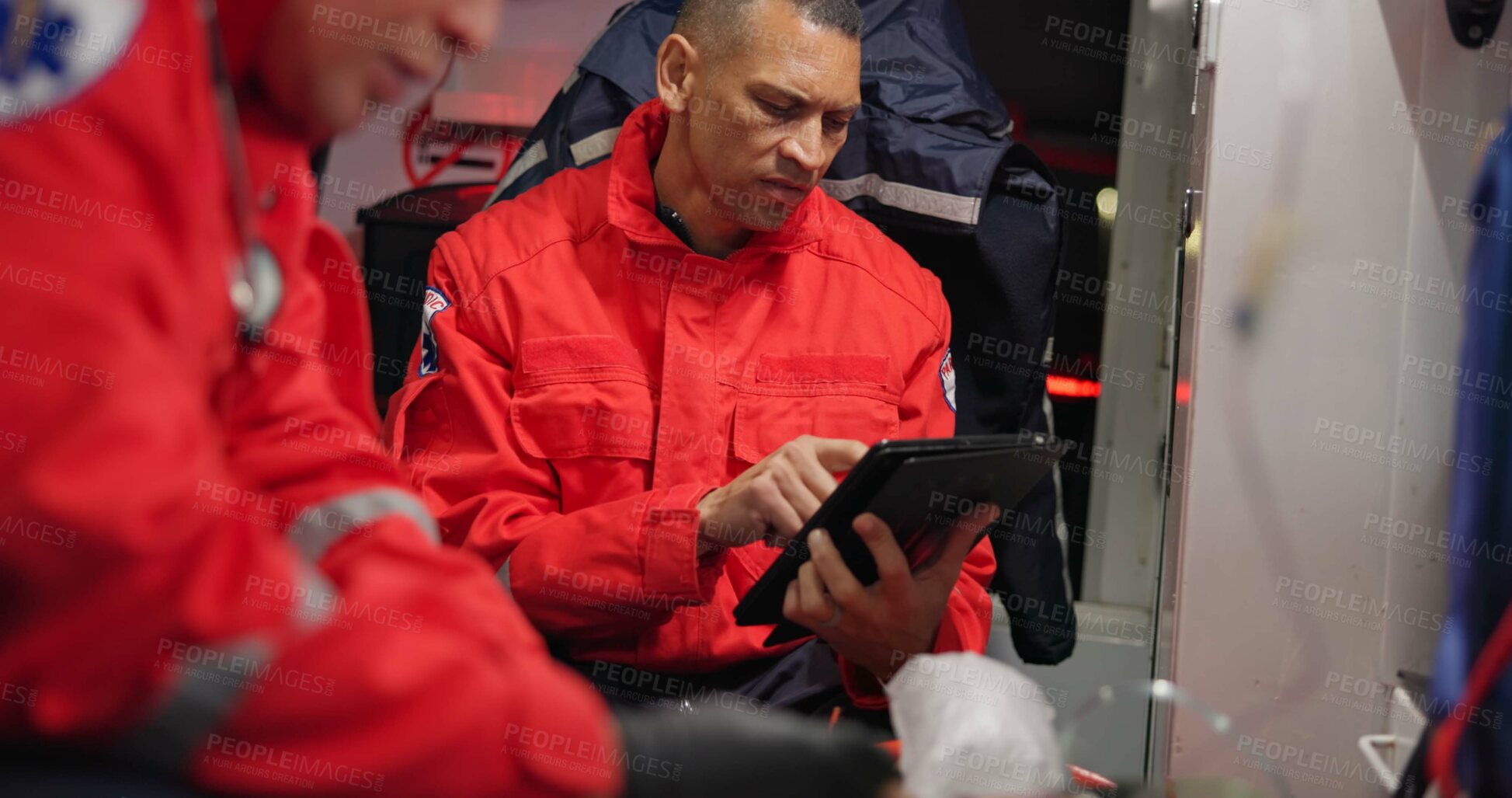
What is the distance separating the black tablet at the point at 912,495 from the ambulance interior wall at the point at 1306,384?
0.41 metres

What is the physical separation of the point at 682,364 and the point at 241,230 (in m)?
0.90

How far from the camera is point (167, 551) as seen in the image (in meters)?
0.51

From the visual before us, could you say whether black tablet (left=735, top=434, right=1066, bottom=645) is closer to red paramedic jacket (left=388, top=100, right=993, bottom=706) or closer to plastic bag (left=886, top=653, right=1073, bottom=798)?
red paramedic jacket (left=388, top=100, right=993, bottom=706)

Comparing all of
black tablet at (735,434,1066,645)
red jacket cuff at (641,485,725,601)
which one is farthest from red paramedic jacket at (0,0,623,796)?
red jacket cuff at (641,485,725,601)

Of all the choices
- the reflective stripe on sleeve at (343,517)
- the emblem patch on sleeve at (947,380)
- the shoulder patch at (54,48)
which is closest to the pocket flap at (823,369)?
the emblem patch on sleeve at (947,380)

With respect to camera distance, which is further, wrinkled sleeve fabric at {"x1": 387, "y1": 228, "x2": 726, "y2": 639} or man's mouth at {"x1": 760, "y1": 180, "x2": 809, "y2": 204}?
man's mouth at {"x1": 760, "y1": 180, "x2": 809, "y2": 204}

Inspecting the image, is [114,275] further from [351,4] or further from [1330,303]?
[1330,303]

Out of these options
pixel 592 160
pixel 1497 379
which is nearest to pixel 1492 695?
pixel 1497 379

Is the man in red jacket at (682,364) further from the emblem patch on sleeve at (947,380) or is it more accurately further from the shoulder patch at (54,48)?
the shoulder patch at (54,48)

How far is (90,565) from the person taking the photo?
501 mm

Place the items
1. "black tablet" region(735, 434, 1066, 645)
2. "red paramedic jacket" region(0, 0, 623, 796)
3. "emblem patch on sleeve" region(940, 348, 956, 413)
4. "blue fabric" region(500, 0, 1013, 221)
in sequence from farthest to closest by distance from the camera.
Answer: "blue fabric" region(500, 0, 1013, 221) < "emblem patch on sleeve" region(940, 348, 956, 413) < "black tablet" region(735, 434, 1066, 645) < "red paramedic jacket" region(0, 0, 623, 796)

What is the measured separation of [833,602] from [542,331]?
500mm

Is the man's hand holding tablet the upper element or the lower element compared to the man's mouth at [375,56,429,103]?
lower

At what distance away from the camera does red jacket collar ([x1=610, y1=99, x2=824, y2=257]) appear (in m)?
1.54
